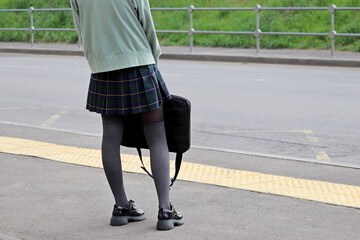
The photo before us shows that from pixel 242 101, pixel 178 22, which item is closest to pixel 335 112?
pixel 242 101

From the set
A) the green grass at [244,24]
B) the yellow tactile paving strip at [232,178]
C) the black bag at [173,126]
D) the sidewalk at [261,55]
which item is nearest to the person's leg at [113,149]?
the black bag at [173,126]

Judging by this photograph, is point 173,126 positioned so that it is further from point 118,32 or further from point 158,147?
point 118,32

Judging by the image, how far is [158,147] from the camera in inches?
182

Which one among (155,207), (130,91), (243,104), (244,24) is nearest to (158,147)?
(130,91)

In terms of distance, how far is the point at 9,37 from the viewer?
25906 mm

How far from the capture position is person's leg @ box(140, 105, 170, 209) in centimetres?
460

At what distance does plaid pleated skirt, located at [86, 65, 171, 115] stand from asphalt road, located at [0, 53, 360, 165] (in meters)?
3.12

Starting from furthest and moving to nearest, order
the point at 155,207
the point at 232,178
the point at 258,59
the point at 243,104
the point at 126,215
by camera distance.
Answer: the point at 258,59, the point at 243,104, the point at 232,178, the point at 155,207, the point at 126,215

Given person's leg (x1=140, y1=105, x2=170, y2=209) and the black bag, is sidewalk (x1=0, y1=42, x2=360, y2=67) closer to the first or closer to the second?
the black bag

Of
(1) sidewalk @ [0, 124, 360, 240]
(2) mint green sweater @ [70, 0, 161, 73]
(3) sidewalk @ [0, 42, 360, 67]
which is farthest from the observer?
(3) sidewalk @ [0, 42, 360, 67]

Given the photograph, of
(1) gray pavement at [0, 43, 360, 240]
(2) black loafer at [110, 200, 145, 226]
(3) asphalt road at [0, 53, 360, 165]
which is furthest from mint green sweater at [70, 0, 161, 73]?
(3) asphalt road at [0, 53, 360, 165]

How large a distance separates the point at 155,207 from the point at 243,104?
5866 millimetres

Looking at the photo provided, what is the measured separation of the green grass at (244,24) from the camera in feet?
62.8

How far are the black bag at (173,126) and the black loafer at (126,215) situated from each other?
0.40 metres
